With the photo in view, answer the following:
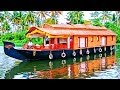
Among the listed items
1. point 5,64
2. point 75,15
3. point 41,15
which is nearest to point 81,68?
point 75,15

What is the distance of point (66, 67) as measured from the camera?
3.39m

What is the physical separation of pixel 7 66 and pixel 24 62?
9.3 inches

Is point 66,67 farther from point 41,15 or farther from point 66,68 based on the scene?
point 41,15

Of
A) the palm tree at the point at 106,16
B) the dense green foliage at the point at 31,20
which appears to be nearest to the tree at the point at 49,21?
the dense green foliage at the point at 31,20

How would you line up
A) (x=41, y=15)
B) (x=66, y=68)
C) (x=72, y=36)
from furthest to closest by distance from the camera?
(x=72, y=36), (x=66, y=68), (x=41, y=15)

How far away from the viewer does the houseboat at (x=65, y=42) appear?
3.33m

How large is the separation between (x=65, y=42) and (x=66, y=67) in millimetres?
307

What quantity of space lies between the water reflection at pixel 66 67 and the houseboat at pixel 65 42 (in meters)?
0.08

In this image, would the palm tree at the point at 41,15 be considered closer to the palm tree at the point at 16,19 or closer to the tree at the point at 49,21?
the tree at the point at 49,21

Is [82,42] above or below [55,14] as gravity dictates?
below
